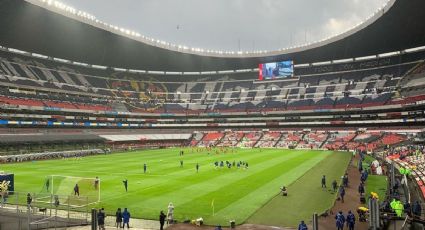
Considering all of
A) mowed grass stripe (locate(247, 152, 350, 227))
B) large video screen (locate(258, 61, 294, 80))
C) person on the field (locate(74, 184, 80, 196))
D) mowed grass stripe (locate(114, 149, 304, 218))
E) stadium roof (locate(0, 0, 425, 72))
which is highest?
stadium roof (locate(0, 0, 425, 72))

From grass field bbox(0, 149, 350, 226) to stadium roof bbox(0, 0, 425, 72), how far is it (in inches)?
1298

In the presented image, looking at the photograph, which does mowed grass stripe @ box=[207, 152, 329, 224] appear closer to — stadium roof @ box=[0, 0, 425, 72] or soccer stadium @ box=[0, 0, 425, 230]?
soccer stadium @ box=[0, 0, 425, 230]

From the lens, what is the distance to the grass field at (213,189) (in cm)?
2408

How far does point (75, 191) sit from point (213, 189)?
1132 cm

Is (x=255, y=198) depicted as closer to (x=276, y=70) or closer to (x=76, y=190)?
(x=76, y=190)

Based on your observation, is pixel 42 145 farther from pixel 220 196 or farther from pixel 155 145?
pixel 220 196

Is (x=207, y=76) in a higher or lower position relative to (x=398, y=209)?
higher

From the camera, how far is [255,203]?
86.7ft

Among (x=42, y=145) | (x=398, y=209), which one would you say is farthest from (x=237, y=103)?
(x=398, y=209)

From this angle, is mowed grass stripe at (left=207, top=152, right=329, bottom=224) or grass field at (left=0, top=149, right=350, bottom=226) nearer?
mowed grass stripe at (left=207, top=152, right=329, bottom=224)

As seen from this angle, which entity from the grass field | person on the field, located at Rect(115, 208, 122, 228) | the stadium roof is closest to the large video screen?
the stadium roof

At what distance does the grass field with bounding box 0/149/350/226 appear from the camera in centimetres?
2408

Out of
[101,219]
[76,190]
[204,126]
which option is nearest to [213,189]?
[76,190]

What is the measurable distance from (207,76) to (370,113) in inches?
2192
